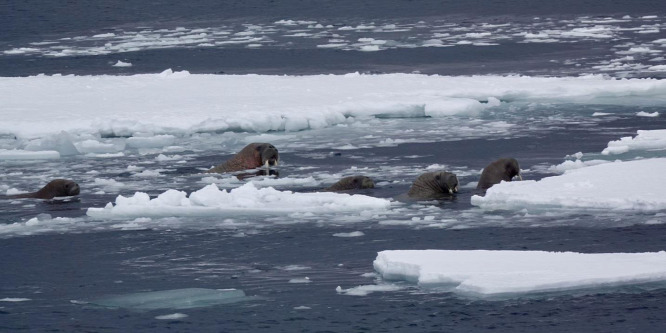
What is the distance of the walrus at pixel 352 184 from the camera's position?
10000 mm

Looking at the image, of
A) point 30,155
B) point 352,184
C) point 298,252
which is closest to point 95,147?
point 30,155

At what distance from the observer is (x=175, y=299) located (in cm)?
682

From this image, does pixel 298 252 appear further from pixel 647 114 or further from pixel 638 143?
pixel 647 114

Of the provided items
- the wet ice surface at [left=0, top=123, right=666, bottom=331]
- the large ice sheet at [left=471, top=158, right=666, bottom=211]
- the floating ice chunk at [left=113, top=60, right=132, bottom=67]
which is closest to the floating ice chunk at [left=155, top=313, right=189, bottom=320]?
the wet ice surface at [left=0, top=123, right=666, bottom=331]

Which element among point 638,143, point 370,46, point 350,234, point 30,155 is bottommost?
point 350,234

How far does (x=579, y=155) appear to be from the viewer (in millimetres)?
11062

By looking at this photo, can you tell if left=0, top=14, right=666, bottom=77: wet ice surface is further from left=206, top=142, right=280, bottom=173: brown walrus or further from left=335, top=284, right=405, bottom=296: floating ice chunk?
left=335, top=284, right=405, bottom=296: floating ice chunk

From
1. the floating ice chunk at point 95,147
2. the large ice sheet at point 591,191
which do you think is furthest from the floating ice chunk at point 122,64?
the large ice sheet at point 591,191

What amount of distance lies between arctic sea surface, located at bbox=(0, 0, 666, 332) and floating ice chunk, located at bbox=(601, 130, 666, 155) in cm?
4

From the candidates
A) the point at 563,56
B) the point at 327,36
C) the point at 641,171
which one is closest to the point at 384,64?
the point at 563,56

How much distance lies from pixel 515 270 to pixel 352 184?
3362mm

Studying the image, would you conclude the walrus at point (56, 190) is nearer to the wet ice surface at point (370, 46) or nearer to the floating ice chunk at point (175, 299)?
the floating ice chunk at point (175, 299)

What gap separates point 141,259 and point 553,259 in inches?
105

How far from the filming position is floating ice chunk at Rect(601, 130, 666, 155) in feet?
36.3
